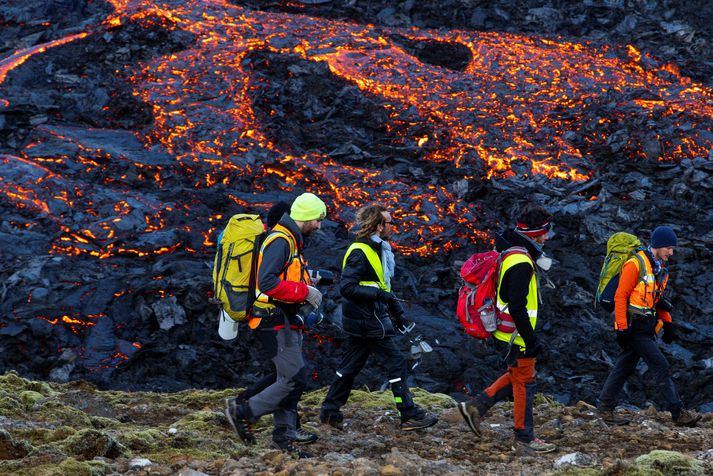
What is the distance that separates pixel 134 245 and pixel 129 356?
8.94 feet

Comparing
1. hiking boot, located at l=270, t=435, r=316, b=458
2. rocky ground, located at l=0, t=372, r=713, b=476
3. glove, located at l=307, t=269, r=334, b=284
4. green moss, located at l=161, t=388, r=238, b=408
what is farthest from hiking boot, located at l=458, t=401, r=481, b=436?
green moss, located at l=161, t=388, r=238, b=408

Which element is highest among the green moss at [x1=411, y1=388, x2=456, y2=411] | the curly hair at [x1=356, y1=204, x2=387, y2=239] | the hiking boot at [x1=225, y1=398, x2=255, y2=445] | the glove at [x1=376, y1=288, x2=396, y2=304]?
the curly hair at [x1=356, y1=204, x2=387, y2=239]

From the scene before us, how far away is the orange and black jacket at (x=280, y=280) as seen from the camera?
583 centimetres

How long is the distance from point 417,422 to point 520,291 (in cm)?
196

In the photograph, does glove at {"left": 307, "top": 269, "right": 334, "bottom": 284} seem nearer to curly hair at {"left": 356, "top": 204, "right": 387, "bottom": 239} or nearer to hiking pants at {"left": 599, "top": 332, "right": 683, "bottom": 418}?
curly hair at {"left": 356, "top": 204, "right": 387, "bottom": 239}

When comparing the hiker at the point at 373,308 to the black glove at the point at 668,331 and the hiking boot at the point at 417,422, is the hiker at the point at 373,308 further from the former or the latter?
the black glove at the point at 668,331

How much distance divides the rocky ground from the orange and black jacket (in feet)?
3.64

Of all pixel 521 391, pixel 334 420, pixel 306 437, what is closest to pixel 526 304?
pixel 521 391

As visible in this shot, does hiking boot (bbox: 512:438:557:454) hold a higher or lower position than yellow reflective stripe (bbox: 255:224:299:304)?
lower

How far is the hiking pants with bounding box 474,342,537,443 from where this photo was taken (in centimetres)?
634

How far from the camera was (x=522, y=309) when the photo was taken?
241 inches

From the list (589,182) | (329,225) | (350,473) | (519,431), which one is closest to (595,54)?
(589,182)

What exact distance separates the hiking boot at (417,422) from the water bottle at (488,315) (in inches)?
55.5

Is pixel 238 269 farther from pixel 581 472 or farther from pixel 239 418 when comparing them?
pixel 581 472
